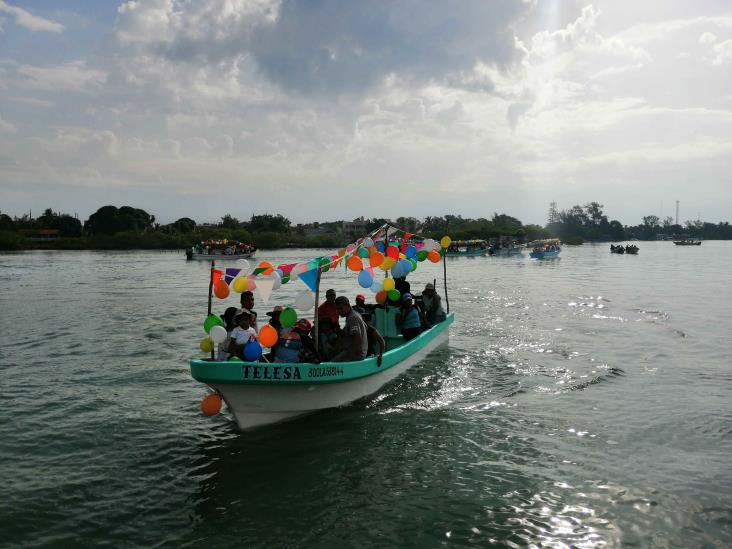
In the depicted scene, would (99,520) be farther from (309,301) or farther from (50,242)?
(50,242)

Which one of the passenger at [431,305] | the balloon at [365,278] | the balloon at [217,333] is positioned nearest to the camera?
the balloon at [217,333]

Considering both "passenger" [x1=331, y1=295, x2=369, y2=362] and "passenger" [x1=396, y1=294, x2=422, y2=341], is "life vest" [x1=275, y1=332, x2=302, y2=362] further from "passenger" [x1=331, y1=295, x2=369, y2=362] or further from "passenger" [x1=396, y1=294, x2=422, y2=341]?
"passenger" [x1=396, y1=294, x2=422, y2=341]

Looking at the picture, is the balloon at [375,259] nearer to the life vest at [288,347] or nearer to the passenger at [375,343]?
the passenger at [375,343]

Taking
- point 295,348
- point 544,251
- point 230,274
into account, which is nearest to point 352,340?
point 295,348

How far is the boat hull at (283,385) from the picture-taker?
8719mm

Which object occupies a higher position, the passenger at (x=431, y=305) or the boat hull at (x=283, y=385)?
the passenger at (x=431, y=305)

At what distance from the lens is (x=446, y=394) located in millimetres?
12633

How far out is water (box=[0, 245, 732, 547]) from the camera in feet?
22.7

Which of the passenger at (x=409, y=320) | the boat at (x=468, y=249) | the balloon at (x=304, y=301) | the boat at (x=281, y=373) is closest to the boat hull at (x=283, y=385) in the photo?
the boat at (x=281, y=373)

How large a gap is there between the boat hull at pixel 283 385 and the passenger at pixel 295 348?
0.49 meters

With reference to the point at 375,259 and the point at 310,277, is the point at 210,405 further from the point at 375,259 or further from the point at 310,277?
the point at 375,259

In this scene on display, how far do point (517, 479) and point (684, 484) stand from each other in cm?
232

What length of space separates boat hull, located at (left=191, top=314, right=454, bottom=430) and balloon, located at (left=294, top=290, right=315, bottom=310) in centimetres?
96

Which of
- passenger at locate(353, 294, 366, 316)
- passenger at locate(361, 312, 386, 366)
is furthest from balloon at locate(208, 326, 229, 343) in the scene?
passenger at locate(353, 294, 366, 316)
